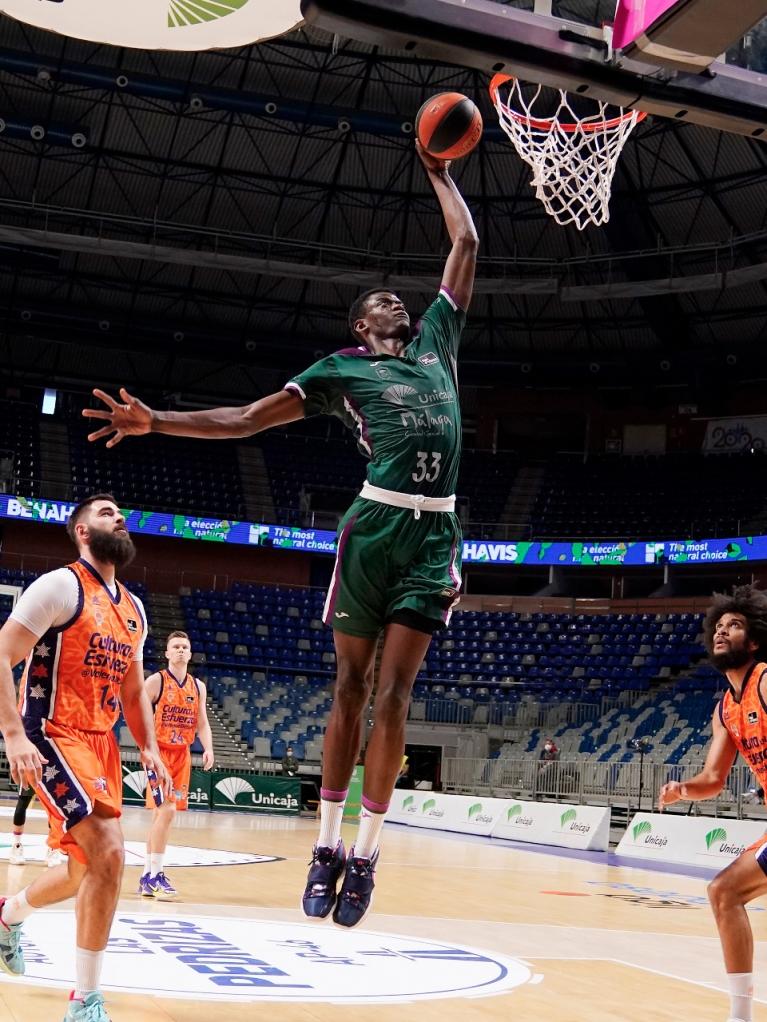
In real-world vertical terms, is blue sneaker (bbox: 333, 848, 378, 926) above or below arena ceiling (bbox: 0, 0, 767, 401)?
below

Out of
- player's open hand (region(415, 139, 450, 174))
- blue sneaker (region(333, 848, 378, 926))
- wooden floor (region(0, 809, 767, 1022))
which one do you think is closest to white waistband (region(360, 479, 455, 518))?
blue sneaker (region(333, 848, 378, 926))

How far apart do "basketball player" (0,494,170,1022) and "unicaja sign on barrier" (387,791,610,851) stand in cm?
1494

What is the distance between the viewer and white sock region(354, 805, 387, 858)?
4.89m

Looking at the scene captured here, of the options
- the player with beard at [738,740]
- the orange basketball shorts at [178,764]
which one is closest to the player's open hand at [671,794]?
the player with beard at [738,740]

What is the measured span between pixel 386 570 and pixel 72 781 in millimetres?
1770

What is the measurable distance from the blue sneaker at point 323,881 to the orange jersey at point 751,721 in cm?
241

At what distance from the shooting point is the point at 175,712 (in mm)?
11336

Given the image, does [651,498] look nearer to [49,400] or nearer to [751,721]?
[49,400]

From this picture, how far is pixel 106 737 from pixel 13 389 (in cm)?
3431

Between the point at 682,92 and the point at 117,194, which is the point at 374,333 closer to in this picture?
the point at 682,92

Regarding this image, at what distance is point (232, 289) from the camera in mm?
35250

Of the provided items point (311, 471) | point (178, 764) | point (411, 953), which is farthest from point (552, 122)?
point (311, 471)

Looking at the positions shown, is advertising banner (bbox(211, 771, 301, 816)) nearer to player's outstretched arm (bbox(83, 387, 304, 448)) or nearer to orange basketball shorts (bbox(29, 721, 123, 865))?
orange basketball shorts (bbox(29, 721, 123, 865))

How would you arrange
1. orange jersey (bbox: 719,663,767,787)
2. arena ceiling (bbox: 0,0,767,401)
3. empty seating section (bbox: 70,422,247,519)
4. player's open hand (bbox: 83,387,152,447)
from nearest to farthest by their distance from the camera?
player's open hand (bbox: 83,387,152,447)
orange jersey (bbox: 719,663,767,787)
arena ceiling (bbox: 0,0,767,401)
empty seating section (bbox: 70,422,247,519)
